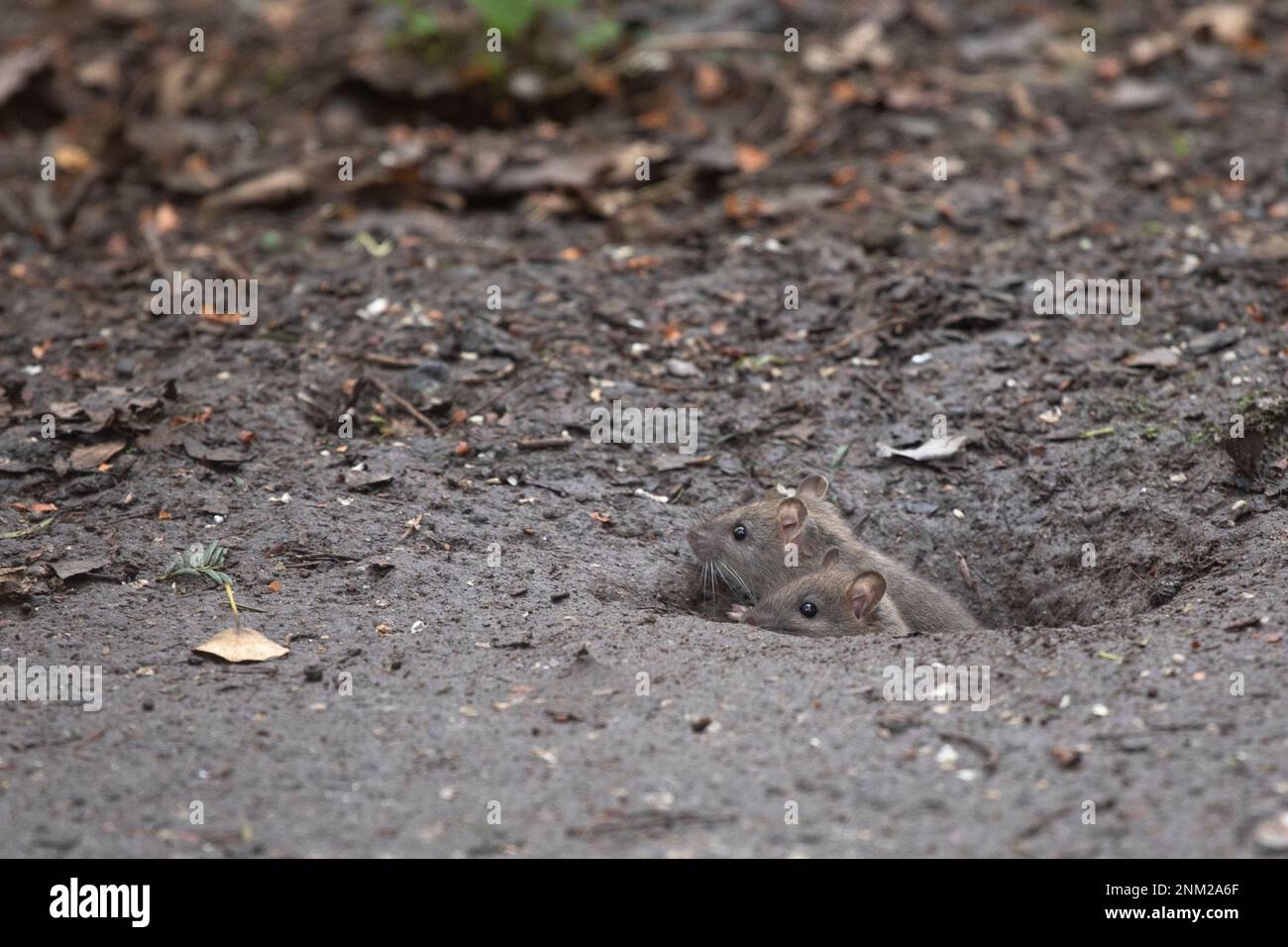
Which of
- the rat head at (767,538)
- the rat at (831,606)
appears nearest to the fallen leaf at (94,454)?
the rat head at (767,538)

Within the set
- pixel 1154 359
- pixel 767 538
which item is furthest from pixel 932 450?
pixel 1154 359

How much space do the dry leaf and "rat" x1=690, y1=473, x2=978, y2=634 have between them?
2360 mm

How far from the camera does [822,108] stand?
11.7m

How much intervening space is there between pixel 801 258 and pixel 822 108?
2.60 meters

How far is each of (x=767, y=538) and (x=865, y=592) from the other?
0.76 meters

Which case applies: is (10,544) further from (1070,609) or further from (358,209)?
(1070,609)

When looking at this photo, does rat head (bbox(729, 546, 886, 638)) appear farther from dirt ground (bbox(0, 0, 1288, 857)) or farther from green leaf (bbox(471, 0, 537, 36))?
green leaf (bbox(471, 0, 537, 36))

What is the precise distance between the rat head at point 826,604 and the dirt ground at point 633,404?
1.53 ft

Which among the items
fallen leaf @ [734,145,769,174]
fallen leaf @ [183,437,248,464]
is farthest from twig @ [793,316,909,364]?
fallen leaf @ [183,437,248,464]

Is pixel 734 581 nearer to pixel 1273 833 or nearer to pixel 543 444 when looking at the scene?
pixel 543 444

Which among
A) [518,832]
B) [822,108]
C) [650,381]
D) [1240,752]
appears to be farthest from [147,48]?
[1240,752]

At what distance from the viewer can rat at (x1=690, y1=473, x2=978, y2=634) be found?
741cm

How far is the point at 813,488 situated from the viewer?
778 centimetres

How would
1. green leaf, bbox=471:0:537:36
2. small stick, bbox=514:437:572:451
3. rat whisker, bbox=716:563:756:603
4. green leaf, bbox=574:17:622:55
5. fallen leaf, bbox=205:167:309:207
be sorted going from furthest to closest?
green leaf, bbox=574:17:622:55, green leaf, bbox=471:0:537:36, fallen leaf, bbox=205:167:309:207, small stick, bbox=514:437:572:451, rat whisker, bbox=716:563:756:603
